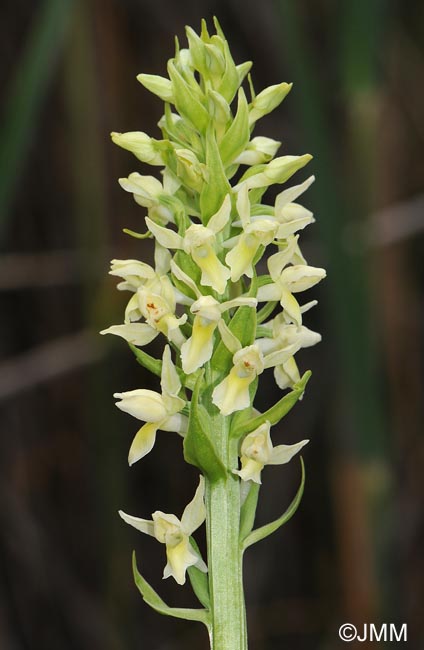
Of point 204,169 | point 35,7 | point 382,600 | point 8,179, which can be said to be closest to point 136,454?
point 204,169

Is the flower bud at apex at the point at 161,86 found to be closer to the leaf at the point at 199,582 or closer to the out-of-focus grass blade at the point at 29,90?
the leaf at the point at 199,582

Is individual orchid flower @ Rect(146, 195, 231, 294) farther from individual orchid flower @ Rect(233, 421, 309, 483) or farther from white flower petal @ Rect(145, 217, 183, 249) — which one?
individual orchid flower @ Rect(233, 421, 309, 483)

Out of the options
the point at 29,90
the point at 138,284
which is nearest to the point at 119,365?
the point at 29,90

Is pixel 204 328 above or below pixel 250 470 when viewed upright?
above

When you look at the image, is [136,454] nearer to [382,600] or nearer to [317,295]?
[382,600]

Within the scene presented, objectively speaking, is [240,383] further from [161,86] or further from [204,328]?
[161,86]

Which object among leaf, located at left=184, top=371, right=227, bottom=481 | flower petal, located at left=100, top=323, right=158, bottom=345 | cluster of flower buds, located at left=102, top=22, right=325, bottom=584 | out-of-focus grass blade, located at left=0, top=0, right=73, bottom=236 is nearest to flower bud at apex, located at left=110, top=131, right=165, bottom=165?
cluster of flower buds, located at left=102, top=22, right=325, bottom=584
